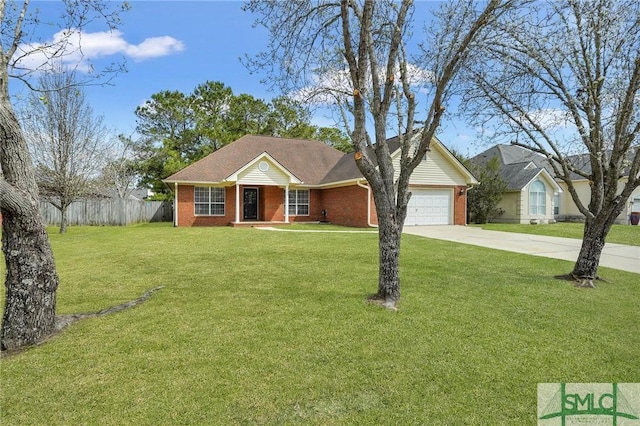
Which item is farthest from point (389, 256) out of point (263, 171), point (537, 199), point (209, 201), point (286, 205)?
point (537, 199)

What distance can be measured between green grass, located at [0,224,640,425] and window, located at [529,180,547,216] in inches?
719

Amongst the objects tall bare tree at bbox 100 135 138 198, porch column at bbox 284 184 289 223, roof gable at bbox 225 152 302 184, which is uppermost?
tall bare tree at bbox 100 135 138 198

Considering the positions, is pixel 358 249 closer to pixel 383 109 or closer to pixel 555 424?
pixel 383 109

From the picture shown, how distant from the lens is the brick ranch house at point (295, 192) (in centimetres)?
1931

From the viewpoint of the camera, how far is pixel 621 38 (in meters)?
6.87

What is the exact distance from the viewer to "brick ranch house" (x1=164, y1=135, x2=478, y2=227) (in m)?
19.3

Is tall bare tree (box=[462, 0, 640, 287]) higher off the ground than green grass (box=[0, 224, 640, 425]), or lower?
higher

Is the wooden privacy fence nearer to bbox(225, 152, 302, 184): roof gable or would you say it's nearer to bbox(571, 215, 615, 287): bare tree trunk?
bbox(225, 152, 302, 184): roof gable

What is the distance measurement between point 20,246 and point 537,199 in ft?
87.2

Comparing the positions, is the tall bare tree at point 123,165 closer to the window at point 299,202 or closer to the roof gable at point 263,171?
the roof gable at point 263,171

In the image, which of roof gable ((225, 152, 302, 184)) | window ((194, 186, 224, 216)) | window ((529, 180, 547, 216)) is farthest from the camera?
window ((529, 180, 547, 216))

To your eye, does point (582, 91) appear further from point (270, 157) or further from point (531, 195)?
point (531, 195)

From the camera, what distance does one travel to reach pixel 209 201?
20250mm

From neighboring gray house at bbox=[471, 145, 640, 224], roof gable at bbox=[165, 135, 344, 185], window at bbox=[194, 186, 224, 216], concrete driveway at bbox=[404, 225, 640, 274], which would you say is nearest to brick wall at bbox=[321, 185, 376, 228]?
roof gable at bbox=[165, 135, 344, 185]
